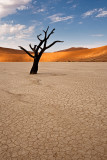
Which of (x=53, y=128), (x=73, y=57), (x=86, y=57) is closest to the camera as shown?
(x=53, y=128)

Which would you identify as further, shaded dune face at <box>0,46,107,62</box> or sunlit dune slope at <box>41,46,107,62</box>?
shaded dune face at <box>0,46,107,62</box>

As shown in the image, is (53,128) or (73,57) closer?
(53,128)

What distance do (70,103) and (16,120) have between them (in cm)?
155

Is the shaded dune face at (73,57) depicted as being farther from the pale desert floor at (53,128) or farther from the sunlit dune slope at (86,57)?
the pale desert floor at (53,128)

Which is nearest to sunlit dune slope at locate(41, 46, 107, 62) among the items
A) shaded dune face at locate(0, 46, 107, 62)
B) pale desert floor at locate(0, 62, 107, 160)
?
shaded dune face at locate(0, 46, 107, 62)

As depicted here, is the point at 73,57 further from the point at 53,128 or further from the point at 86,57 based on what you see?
the point at 53,128

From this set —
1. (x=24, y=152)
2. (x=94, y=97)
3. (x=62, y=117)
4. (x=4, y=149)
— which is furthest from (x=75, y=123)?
(x=94, y=97)

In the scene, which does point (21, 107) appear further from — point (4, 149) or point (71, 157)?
point (71, 157)

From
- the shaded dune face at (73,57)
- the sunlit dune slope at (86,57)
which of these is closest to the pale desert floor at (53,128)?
the sunlit dune slope at (86,57)

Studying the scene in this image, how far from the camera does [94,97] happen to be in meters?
4.47

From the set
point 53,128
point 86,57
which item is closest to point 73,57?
point 86,57

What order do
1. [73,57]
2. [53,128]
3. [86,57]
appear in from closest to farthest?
[53,128] → [86,57] → [73,57]

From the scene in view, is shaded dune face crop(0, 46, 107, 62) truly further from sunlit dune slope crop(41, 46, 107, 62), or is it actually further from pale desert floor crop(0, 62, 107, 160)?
pale desert floor crop(0, 62, 107, 160)

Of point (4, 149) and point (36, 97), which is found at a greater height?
point (36, 97)
